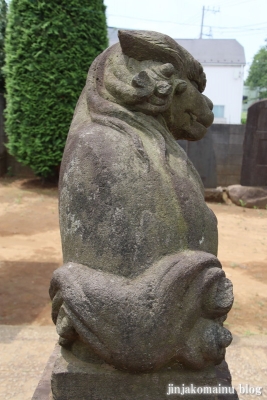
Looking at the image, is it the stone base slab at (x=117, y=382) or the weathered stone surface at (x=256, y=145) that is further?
the weathered stone surface at (x=256, y=145)

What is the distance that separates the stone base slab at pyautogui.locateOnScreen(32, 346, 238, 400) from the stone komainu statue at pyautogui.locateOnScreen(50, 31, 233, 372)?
0.18 ft

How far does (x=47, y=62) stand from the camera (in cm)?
833

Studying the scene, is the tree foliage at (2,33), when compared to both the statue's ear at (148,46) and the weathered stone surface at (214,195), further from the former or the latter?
the statue's ear at (148,46)

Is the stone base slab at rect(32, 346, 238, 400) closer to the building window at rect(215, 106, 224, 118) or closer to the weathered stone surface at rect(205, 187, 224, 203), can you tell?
the weathered stone surface at rect(205, 187, 224, 203)

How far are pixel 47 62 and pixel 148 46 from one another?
6945 millimetres

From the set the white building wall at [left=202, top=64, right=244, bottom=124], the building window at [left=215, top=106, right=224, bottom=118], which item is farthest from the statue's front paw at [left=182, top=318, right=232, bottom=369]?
the building window at [left=215, top=106, right=224, bottom=118]

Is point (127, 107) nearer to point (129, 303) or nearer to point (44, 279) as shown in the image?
point (129, 303)

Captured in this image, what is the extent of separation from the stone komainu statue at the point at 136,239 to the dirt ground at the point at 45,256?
7.20 ft

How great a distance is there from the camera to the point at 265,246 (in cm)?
629

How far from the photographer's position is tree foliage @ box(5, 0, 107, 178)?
816cm

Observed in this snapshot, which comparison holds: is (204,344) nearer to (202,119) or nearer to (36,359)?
(202,119)

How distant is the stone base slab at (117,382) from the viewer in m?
1.63

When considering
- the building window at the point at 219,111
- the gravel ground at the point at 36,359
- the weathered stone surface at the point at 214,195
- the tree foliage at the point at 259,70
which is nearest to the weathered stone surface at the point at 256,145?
the weathered stone surface at the point at 214,195

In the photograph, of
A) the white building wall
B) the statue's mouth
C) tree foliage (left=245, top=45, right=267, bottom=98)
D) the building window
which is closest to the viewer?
the statue's mouth
